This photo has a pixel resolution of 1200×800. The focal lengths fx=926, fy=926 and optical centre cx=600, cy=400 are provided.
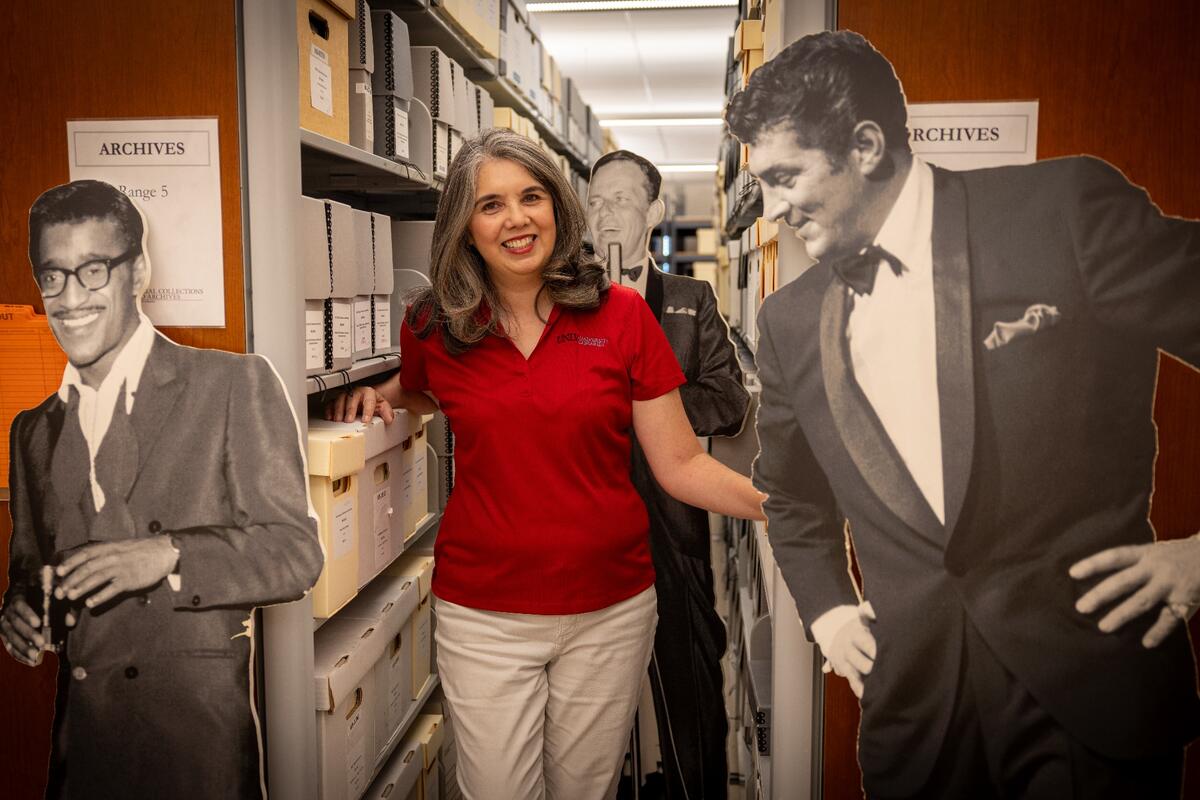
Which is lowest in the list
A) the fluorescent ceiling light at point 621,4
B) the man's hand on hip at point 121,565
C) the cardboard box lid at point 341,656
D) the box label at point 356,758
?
the box label at point 356,758

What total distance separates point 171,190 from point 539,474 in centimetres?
80

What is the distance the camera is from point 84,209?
1567mm

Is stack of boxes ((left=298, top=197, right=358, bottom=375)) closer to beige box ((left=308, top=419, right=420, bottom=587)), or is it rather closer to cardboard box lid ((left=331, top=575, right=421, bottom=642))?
beige box ((left=308, top=419, right=420, bottom=587))

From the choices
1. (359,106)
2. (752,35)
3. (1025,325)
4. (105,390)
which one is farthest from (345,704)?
(752,35)

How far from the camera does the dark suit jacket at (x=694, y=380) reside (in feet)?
7.73

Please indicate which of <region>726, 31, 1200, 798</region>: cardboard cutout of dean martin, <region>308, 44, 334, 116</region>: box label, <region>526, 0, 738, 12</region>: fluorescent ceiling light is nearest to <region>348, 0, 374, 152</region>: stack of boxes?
<region>308, 44, 334, 116</region>: box label

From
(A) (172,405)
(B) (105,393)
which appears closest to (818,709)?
(A) (172,405)

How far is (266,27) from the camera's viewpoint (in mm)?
1540

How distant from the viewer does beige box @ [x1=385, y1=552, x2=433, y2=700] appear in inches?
97.7

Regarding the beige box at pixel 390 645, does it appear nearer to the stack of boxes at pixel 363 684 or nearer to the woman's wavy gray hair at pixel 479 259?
the stack of boxes at pixel 363 684

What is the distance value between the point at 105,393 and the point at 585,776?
1122mm

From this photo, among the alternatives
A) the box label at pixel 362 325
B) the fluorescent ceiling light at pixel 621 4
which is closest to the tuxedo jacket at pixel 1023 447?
the box label at pixel 362 325

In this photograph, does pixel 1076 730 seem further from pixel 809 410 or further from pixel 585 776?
pixel 585 776

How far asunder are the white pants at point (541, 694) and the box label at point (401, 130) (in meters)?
1.27
